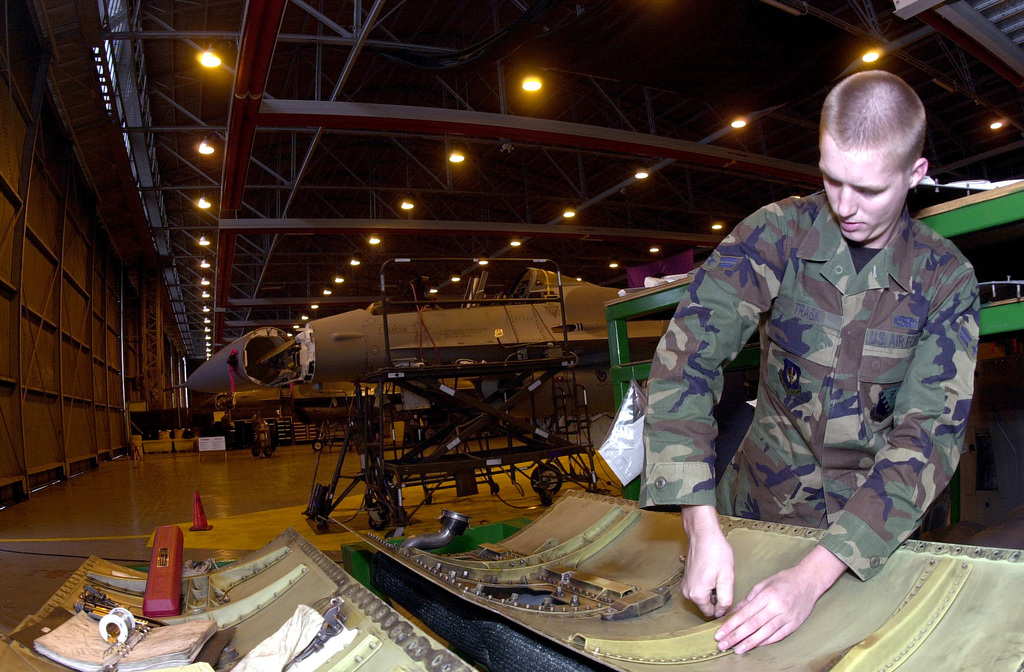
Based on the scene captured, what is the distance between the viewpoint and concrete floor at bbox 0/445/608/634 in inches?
160

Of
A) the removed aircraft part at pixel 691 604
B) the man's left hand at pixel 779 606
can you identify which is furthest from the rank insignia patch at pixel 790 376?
the man's left hand at pixel 779 606

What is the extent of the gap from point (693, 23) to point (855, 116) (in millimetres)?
7156

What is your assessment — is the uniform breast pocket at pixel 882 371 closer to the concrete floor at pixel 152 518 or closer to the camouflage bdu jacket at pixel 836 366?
the camouflage bdu jacket at pixel 836 366

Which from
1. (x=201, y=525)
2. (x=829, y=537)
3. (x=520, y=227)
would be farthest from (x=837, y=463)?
(x=520, y=227)

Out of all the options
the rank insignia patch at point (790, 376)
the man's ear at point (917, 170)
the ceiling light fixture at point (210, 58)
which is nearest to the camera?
the man's ear at point (917, 170)

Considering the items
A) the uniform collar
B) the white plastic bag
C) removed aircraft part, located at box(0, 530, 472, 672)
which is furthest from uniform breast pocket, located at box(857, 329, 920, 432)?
removed aircraft part, located at box(0, 530, 472, 672)

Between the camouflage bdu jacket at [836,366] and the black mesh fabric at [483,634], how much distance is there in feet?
1.34

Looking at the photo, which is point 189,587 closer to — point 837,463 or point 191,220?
point 837,463

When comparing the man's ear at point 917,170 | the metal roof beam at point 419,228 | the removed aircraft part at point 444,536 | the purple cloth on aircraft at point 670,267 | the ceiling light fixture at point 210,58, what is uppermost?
the ceiling light fixture at point 210,58

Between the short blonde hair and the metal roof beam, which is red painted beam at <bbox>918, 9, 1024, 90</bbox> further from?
the metal roof beam

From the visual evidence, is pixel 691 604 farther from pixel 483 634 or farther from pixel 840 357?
pixel 840 357

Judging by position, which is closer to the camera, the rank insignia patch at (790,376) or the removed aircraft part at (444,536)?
the rank insignia patch at (790,376)

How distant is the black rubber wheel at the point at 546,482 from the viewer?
6.73 meters

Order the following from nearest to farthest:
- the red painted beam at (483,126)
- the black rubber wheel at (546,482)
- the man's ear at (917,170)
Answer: the man's ear at (917,170), the black rubber wheel at (546,482), the red painted beam at (483,126)
